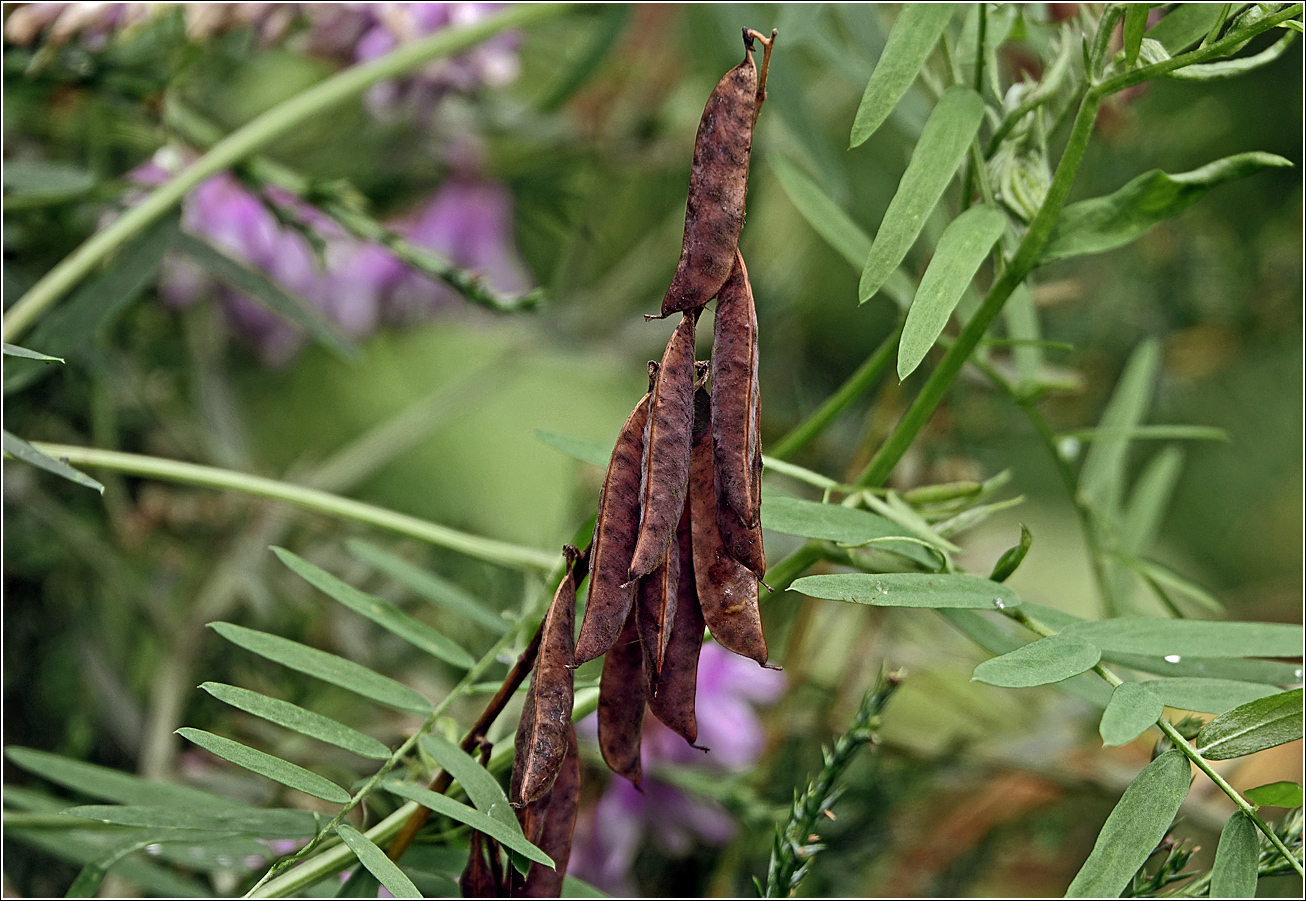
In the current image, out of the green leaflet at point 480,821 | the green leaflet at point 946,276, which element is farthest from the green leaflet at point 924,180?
the green leaflet at point 480,821

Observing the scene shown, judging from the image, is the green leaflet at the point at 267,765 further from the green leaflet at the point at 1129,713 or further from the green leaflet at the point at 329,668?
the green leaflet at the point at 1129,713

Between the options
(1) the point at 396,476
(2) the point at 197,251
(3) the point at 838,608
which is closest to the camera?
(2) the point at 197,251

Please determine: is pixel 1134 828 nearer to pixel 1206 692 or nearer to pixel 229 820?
pixel 1206 692

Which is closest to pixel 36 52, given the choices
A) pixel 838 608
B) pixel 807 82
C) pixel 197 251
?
pixel 197 251

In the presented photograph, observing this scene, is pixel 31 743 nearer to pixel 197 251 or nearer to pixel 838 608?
pixel 197 251

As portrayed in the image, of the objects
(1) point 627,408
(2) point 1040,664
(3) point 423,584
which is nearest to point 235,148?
(3) point 423,584

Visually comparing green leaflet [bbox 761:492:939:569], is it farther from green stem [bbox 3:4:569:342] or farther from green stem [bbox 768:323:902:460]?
green stem [bbox 3:4:569:342]
